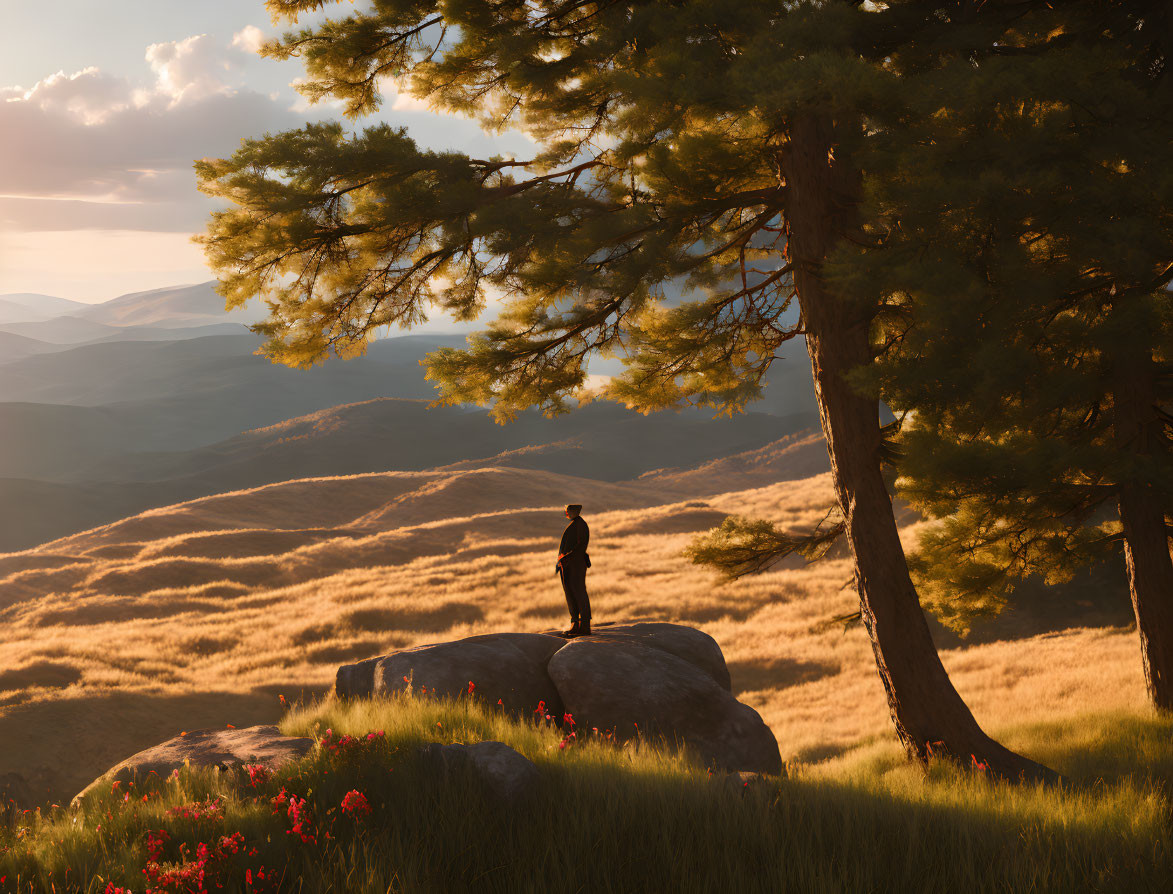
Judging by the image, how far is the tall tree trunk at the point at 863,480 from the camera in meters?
8.67

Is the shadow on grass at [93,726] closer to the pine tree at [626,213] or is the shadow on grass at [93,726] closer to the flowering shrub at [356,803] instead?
the pine tree at [626,213]

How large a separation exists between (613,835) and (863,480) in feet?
17.9

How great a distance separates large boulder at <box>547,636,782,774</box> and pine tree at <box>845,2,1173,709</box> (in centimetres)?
374

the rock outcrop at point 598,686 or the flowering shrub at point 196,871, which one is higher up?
the flowering shrub at point 196,871

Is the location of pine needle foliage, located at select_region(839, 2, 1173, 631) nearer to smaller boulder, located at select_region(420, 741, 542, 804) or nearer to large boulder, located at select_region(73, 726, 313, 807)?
smaller boulder, located at select_region(420, 741, 542, 804)

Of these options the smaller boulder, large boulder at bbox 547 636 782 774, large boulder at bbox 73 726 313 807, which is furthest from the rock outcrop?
the smaller boulder

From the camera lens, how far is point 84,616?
93.4 feet

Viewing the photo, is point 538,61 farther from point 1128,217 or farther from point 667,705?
point 667,705

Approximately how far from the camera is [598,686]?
33.0 feet

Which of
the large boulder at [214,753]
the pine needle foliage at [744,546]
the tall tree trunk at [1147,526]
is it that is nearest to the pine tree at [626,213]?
the pine needle foliage at [744,546]

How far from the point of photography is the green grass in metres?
4.12

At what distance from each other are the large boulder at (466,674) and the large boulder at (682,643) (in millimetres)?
1432

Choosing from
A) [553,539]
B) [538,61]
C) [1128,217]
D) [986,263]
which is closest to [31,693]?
[538,61]

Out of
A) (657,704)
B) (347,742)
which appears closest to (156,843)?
(347,742)
